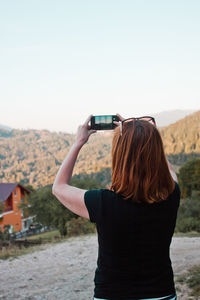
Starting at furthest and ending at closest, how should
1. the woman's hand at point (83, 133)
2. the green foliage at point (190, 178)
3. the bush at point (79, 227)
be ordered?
the green foliage at point (190, 178) → the bush at point (79, 227) → the woman's hand at point (83, 133)

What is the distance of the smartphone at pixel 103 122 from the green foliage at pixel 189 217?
41.3 ft

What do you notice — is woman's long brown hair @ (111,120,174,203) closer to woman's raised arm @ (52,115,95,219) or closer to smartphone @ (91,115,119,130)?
woman's raised arm @ (52,115,95,219)

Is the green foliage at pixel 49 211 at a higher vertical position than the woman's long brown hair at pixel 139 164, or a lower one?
lower

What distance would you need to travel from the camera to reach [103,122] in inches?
62.2

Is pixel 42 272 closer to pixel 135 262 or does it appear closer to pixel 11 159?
pixel 135 262

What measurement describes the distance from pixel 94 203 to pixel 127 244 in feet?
0.66

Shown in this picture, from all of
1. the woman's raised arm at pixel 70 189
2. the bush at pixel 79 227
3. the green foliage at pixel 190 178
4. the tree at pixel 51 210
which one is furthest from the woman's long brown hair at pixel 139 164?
the green foliage at pixel 190 178

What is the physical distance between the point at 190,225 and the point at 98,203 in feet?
43.0

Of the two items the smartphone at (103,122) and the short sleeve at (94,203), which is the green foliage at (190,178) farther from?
the short sleeve at (94,203)

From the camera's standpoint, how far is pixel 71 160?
133 centimetres

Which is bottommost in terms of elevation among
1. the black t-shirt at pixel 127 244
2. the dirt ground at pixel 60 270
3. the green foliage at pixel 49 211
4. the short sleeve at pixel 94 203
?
the green foliage at pixel 49 211

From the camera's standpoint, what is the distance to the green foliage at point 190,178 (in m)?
25.6

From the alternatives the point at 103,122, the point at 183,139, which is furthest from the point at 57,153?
the point at 103,122

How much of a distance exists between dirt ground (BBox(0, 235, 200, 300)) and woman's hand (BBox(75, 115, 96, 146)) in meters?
3.67
